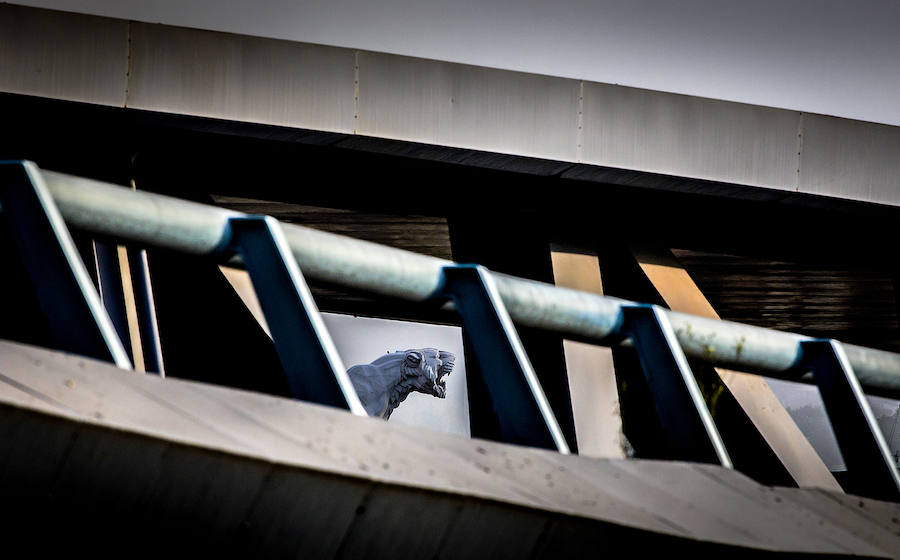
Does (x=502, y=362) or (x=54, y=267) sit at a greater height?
(x=54, y=267)

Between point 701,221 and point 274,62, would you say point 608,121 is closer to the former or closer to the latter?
point 701,221

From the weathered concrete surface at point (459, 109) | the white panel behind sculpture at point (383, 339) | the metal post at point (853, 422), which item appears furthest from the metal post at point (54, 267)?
the white panel behind sculpture at point (383, 339)

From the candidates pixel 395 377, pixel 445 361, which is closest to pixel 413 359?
pixel 395 377

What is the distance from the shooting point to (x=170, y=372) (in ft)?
43.7

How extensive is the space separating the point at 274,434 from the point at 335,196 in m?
9.07

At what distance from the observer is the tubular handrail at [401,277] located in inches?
198

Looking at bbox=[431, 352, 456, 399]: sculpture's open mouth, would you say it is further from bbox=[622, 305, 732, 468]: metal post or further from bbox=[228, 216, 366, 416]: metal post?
bbox=[228, 216, 366, 416]: metal post

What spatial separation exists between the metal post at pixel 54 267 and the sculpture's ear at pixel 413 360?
1275 centimetres

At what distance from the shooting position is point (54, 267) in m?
4.61

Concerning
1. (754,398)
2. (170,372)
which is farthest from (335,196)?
(754,398)

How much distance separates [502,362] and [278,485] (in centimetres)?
217

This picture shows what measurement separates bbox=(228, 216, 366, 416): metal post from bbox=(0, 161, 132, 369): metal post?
0.76 m

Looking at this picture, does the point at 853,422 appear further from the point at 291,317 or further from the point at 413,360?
the point at 413,360

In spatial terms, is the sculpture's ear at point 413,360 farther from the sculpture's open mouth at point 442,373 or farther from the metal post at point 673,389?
the metal post at point 673,389
